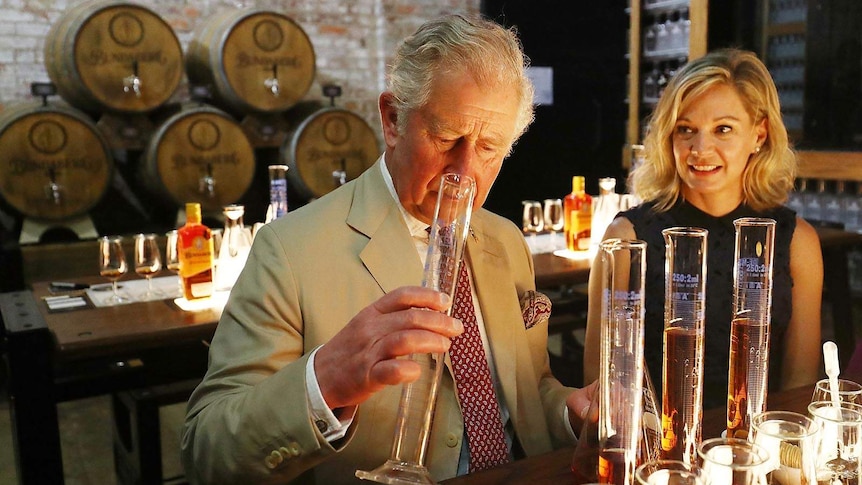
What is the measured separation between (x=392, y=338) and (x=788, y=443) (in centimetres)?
50

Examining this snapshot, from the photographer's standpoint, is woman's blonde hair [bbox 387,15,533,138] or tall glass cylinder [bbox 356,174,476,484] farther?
woman's blonde hair [bbox 387,15,533,138]

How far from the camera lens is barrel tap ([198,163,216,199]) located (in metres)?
4.44

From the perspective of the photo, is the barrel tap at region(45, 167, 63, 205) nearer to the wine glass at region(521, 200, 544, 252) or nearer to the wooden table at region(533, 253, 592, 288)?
the wine glass at region(521, 200, 544, 252)

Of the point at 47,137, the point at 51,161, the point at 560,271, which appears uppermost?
the point at 47,137

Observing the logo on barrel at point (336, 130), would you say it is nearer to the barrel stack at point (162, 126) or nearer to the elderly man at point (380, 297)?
the barrel stack at point (162, 126)

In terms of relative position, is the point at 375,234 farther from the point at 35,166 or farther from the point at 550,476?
the point at 35,166

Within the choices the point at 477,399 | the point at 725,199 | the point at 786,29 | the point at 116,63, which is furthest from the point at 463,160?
the point at 786,29

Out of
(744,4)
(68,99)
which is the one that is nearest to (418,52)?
(68,99)

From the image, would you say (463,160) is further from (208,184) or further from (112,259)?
(208,184)

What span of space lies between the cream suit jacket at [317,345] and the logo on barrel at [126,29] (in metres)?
3.36

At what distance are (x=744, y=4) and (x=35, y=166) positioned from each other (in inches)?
179

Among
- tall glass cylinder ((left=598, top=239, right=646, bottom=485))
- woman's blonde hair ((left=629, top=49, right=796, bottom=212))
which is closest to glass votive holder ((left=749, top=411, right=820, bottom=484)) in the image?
tall glass cylinder ((left=598, top=239, right=646, bottom=485))

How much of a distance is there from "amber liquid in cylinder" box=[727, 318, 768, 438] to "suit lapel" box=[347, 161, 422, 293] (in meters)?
0.55

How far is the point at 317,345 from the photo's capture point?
128 cm
